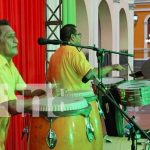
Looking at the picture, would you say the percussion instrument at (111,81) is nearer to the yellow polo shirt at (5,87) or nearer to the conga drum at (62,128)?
the conga drum at (62,128)

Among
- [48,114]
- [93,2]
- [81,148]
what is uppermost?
[93,2]

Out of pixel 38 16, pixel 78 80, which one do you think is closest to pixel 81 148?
pixel 78 80

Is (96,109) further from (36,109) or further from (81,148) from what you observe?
(36,109)

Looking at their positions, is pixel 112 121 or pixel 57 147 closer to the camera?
pixel 57 147

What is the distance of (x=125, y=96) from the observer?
365cm

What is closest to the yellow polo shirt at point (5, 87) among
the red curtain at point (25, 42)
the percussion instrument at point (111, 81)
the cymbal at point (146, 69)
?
the red curtain at point (25, 42)

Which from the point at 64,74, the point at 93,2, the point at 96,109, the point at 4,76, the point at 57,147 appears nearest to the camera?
the point at 4,76

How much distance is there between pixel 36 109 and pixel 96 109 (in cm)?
99

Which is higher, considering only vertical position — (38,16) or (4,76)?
(38,16)

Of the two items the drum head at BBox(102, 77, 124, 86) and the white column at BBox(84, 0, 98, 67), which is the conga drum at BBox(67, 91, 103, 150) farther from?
the white column at BBox(84, 0, 98, 67)

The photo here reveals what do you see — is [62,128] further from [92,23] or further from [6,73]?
[92,23]

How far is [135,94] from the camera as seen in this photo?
356 cm

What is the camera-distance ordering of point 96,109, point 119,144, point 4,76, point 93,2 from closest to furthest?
point 4,76 < point 96,109 < point 119,144 < point 93,2

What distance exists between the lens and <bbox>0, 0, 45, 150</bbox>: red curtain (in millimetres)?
4195
